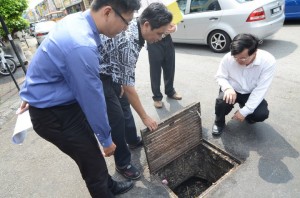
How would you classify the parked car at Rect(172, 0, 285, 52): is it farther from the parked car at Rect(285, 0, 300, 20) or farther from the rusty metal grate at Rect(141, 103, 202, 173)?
the rusty metal grate at Rect(141, 103, 202, 173)

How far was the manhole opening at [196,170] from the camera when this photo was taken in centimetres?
282

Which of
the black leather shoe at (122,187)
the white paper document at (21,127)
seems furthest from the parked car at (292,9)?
the white paper document at (21,127)

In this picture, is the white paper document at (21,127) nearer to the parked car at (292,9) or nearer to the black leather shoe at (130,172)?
the black leather shoe at (130,172)

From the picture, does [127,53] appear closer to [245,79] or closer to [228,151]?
[245,79]

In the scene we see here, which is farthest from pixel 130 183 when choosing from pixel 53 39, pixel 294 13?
pixel 294 13

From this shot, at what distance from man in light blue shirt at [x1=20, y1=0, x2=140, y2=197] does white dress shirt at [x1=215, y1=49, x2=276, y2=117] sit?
67.7 inches

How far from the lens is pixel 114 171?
282cm

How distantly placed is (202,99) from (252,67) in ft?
4.67

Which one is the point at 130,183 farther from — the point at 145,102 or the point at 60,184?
the point at 145,102

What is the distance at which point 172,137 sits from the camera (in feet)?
8.79

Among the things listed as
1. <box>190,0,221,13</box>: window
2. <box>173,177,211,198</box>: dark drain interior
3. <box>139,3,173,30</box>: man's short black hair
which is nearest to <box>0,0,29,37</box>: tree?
<box>190,0,221,13</box>: window

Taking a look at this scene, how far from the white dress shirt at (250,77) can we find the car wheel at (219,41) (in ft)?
10.9

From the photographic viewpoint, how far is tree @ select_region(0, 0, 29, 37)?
7275 millimetres

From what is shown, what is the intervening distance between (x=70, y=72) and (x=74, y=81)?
0.05m
